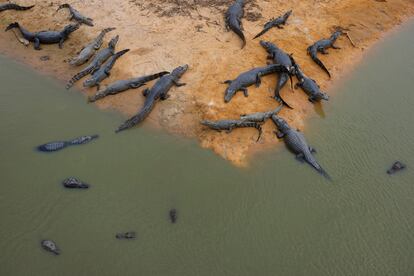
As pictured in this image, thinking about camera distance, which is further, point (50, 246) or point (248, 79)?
point (248, 79)

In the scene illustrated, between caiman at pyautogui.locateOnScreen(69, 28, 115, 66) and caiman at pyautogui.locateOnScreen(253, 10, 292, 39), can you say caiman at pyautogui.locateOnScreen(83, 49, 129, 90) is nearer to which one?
caiman at pyautogui.locateOnScreen(69, 28, 115, 66)

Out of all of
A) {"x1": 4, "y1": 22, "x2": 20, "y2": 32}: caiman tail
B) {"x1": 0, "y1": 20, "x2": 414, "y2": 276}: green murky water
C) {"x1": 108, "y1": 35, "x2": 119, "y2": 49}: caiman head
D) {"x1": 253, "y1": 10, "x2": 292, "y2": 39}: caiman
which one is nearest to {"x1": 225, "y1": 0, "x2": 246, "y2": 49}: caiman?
{"x1": 253, "y1": 10, "x2": 292, "y2": 39}: caiman

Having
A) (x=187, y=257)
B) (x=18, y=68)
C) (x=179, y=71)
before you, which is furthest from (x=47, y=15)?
(x=187, y=257)

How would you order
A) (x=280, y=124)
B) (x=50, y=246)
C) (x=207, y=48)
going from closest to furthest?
(x=50, y=246) → (x=280, y=124) → (x=207, y=48)

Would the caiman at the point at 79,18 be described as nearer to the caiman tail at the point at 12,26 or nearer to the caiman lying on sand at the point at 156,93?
the caiman tail at the point at 12,26

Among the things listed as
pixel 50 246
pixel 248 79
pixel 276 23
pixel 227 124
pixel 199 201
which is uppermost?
pixel 276 23

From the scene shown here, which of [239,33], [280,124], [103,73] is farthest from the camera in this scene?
[239,33]

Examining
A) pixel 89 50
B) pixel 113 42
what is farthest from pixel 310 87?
pixel 89 50

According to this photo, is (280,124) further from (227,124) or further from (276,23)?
(276,23)
